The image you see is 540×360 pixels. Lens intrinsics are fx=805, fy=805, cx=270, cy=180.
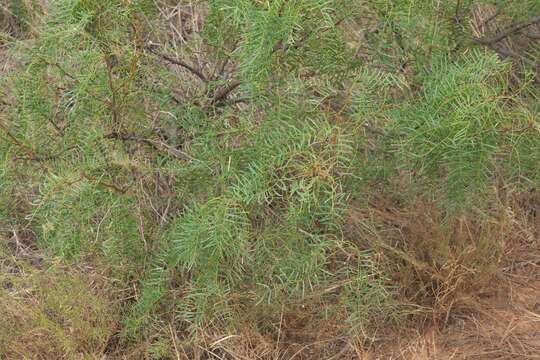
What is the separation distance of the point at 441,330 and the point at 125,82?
4.77ft

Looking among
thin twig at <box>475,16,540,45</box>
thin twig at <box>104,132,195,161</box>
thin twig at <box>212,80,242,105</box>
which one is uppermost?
thin twig at <box>475,16,540,45</box>

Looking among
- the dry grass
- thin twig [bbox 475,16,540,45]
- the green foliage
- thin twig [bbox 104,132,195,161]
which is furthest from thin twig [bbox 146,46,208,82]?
thin twig [bbox 475,16,540,45]

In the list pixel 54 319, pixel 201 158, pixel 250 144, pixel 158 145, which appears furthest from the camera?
pixel 54 319

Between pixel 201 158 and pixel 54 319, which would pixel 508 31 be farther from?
pixel 54 319

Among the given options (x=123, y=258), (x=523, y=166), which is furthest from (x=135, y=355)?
(x=523, y=166)

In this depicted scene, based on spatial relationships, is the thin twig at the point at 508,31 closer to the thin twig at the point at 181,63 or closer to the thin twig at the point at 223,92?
the thin twig at the point at 223,92

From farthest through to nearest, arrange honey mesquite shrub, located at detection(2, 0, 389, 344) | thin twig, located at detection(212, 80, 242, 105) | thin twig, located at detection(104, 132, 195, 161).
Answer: thin twig, located at detection(212, 80, 242, 105) < thin twig, located at detection(104, 132, 195, 161) < honey mesquite shrub, located at detection(2, 0, 389, 344)

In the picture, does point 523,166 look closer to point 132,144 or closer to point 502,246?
point 502,246

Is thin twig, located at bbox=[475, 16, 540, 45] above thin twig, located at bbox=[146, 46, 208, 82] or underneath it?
above

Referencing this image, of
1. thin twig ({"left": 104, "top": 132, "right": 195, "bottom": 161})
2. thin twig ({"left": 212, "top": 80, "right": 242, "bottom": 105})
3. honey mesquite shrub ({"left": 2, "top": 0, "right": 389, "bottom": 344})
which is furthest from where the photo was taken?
thin twig ({"left": 212, "top": 80, "right": 242, "bottom": 105})

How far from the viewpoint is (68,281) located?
279cm

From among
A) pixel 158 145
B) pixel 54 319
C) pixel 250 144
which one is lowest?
pixel 54 319

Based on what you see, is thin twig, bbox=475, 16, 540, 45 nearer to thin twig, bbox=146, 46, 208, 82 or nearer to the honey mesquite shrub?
the honey mesquite shrub

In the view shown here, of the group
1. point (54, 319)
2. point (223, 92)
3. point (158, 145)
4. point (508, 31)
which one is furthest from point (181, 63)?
point (508, 31)
